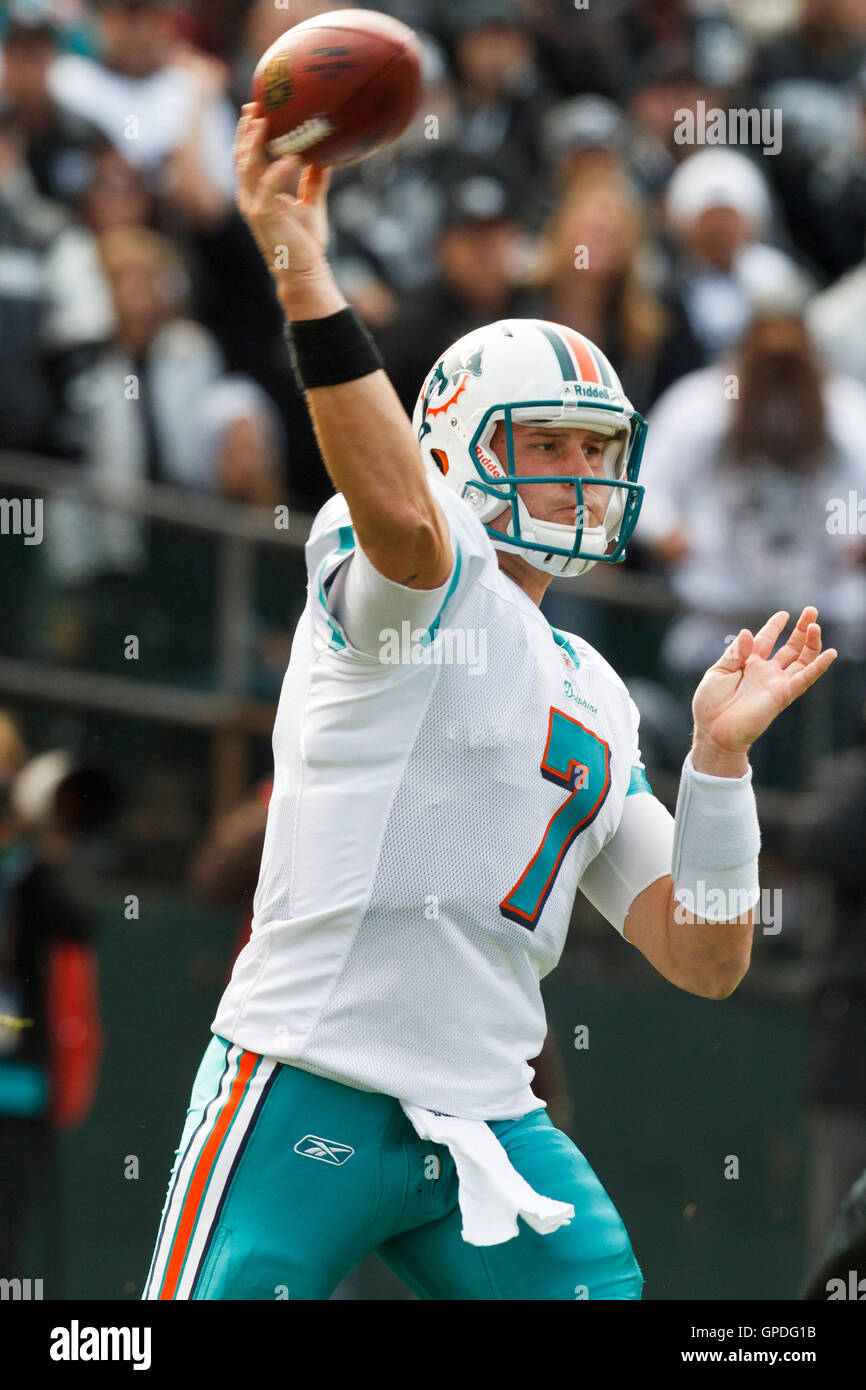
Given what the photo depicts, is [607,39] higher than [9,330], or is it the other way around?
[607,39]

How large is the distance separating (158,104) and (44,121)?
52 centimetres

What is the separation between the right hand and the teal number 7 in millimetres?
905

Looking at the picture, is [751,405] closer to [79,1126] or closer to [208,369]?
[208,369]

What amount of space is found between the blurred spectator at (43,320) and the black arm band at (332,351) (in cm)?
458

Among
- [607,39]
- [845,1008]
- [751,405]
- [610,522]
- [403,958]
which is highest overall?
[607,39]

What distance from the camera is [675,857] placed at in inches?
142

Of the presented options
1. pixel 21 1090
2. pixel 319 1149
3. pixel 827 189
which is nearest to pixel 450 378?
pixel 319 1149

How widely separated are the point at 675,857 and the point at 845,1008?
293cm

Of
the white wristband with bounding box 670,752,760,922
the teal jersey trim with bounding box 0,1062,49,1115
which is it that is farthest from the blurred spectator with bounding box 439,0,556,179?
the white wristband with bounding box 670,752,760,922

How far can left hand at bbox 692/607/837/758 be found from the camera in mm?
3510

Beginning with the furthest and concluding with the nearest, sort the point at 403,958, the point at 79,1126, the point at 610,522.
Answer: the point at 79,1126 < the point at 610,522 < the point at 403,958

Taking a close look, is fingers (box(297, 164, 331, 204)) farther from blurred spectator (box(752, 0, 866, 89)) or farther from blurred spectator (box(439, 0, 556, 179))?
blurred spectator (box(752, 0, 866, 89))

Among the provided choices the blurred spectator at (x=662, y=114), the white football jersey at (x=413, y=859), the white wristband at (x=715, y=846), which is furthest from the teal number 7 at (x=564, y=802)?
the blurred spectator at (x=662, y=114)
